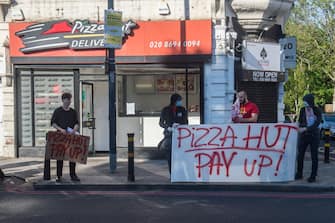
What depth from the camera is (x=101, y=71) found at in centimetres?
1538

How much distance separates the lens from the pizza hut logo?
47.4 feet

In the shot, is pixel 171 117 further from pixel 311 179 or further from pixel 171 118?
pixel 311 179

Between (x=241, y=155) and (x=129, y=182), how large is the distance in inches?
85.6

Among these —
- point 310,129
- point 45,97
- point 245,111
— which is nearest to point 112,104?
point 245,111

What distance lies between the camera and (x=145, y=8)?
14.5 metres

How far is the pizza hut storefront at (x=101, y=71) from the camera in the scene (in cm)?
1428

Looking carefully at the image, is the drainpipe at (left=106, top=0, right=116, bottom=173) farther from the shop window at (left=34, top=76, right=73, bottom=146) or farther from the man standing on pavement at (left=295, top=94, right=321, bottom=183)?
the man standing on pavement at (left=295, top=94, right=321, bottom=183)

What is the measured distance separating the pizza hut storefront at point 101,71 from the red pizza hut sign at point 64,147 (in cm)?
392

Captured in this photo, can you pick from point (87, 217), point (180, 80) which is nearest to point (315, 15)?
point (180, 80)

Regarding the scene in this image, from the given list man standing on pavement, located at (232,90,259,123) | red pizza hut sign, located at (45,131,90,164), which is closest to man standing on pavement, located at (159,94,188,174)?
man standing on pavement, located at (232,90,259,123)

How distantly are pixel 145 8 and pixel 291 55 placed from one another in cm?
392

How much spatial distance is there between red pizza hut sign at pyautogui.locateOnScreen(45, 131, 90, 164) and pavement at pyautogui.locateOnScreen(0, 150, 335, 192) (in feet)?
1.54

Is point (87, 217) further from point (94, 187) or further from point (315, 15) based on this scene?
point (315, 15)

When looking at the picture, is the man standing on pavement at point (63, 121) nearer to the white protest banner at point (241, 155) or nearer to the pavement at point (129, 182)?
the pavement at point (129, 182)
